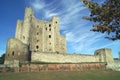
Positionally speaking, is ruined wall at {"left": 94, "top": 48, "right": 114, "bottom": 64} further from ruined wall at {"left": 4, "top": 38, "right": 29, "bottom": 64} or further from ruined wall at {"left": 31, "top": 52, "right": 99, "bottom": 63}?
ruined wall at {"left": 4, "top": 38, "right": 29, "bottom": 64}

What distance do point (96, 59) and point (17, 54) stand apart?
79.3 ft

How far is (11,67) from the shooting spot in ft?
102

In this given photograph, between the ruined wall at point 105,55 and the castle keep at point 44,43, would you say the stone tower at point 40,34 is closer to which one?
the castle keep at point 44,43

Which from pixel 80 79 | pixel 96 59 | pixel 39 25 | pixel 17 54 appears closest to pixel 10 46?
pixel 17 54

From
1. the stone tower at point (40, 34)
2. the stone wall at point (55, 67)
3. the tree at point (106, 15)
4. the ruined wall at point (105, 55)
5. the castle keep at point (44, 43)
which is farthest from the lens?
the stone tower at point (40, 34)

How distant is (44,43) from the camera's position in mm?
70375

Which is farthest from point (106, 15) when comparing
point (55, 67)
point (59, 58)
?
point (59, 58)

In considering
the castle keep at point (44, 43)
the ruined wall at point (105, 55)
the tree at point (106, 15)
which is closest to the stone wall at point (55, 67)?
the castle keep at point (44, 43)

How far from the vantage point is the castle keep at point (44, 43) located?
43750 millimetres

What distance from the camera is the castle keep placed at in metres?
43.8

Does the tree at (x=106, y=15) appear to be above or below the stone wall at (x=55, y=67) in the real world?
above

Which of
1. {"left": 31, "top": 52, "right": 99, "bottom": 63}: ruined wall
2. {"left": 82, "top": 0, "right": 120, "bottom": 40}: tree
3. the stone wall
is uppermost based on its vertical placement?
{"left": 82, "top": 0, "right": 120, "bottom": 40}: tree

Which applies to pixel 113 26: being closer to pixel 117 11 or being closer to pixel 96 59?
pixel 117 11

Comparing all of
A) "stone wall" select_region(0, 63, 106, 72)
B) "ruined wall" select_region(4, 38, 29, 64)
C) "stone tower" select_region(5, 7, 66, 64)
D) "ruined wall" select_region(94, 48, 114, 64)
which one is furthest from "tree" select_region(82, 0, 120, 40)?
"stone tower" select_region(5, 7, 66, 64)
